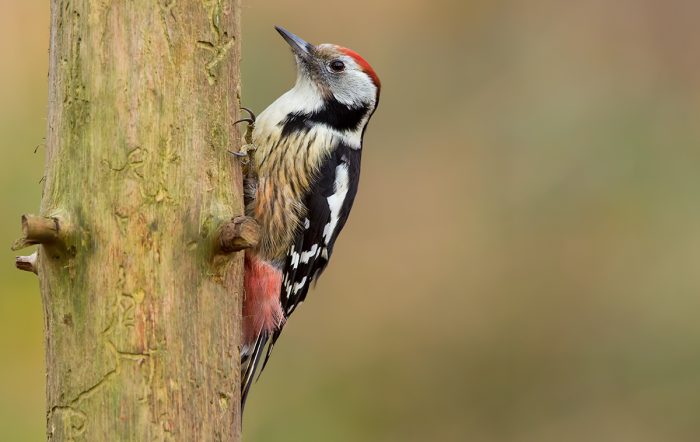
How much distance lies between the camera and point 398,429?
5953mm

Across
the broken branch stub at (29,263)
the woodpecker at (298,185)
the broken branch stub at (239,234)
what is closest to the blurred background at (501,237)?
the woodpecker at (298,185)

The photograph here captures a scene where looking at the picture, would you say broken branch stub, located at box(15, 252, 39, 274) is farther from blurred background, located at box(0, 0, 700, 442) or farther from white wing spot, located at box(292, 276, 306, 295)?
blurred background, located at box(0, 0, 700, 442)

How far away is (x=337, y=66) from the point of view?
12.8 feet

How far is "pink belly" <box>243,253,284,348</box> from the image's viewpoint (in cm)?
317

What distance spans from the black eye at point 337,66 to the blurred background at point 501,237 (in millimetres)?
1773

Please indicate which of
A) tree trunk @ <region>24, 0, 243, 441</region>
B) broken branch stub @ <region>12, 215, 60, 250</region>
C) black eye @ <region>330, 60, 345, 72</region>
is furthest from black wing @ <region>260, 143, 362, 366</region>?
broken branch stub @ <region>12, 215, 60, 250</region>

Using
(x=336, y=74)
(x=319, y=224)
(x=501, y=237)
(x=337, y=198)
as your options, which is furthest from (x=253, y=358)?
(x=501, y=237)

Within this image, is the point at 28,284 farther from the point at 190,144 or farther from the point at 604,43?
the point at 604,43

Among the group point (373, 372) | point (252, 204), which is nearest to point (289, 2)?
point (373, 372)

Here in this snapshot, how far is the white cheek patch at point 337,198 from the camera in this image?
11.5 feet

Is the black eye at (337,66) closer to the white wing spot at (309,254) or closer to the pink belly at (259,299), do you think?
the white wing spot at (309,254)

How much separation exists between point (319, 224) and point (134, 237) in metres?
1.31

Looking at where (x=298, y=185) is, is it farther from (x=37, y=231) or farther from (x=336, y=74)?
(x=37, y=231)

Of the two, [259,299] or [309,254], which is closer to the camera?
[259,299]
